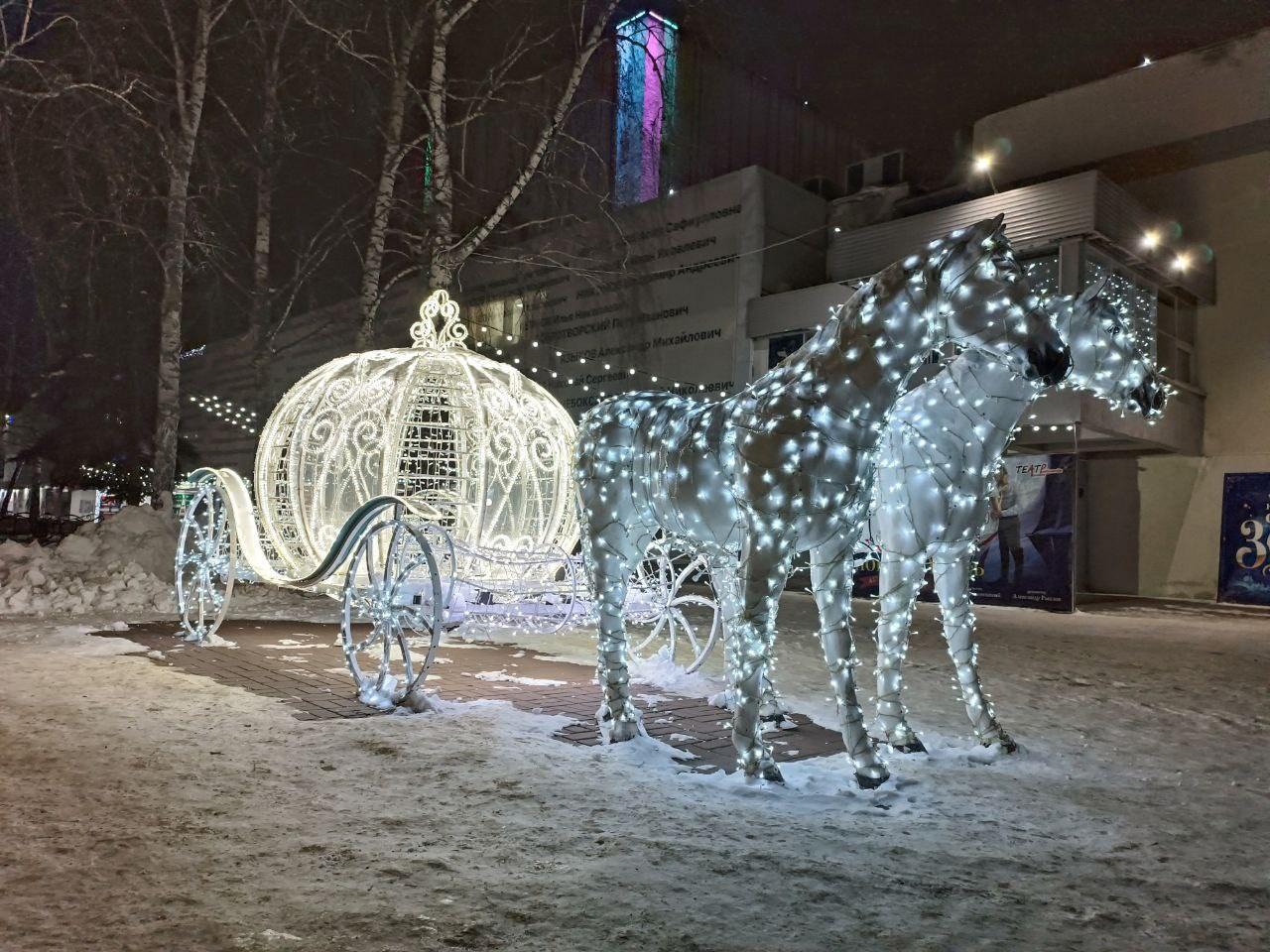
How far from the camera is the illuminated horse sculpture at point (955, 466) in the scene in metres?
4.84

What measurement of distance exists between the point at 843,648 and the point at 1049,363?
155 cm

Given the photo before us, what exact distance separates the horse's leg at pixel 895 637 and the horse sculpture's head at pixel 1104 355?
1322 millimetres

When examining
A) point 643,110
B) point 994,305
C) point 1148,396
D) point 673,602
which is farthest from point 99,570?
point 643,110

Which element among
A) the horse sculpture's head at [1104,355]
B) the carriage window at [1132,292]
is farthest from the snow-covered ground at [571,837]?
the carriage window at [1132,292]

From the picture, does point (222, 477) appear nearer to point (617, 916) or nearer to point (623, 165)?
point (617, 916)

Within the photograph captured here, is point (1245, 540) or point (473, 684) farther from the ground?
point (1245, 540)

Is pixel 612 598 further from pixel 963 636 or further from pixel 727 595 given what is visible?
pixel 963 636

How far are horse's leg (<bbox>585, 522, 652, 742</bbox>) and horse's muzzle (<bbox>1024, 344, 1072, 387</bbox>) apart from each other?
2.20m

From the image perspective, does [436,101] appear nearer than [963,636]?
No

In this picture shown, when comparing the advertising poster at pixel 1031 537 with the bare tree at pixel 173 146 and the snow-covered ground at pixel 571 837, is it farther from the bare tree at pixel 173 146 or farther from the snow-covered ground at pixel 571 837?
the bare tree at pixel 173 146

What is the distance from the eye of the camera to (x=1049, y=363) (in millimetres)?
3949

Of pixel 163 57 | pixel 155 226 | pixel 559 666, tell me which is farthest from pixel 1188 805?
pixel 155 226

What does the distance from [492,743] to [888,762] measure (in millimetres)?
2007

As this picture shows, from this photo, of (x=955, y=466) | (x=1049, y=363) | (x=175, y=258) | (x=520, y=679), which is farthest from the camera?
(x=175, y=258)
